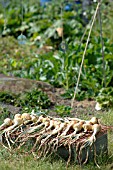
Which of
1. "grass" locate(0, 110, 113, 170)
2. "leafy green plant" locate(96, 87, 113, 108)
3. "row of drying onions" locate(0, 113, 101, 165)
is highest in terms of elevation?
"row of drying onions" locate(0, 113, 101, 165)

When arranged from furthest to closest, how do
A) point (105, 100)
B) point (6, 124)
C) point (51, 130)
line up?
point (105, 100) < point (6, 124) < point (51, 130)

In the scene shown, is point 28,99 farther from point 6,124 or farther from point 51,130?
point 51,130

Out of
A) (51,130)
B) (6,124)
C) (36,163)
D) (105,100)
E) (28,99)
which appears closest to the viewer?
(36,163)

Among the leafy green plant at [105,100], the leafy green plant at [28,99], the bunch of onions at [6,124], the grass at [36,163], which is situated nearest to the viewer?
the grass at [36,163]

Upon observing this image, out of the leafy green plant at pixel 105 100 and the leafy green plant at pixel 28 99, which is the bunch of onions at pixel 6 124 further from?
the leafy green plant at pixel 105 100

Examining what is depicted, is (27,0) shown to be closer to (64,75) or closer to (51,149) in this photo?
(64,75)

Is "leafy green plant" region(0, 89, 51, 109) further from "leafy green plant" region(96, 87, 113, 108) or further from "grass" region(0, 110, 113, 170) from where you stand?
"grass" region(0, 110, 113, 170)

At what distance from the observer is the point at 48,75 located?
8281mm

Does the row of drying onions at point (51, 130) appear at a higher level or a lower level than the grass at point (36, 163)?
higher

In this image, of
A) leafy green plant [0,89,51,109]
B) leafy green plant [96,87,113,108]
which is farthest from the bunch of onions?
leafy green plant [96,87,113,108]

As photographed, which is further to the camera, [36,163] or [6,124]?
[6,124]

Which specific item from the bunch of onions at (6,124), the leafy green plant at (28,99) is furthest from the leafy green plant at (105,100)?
the bunch of onions at (6,124)

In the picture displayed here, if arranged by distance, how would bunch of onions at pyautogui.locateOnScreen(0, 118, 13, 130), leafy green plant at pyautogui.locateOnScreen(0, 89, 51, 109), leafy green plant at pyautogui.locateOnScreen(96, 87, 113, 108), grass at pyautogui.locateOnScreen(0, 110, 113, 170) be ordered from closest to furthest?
grass at pyautogui.locateOnScreen(0, 110, 113, 170), bunch of onions at pyautogui.locateOnScreen(0, 118, 13, 130), leafy green plant at pyautogui.locateOnScreen(0, 89, 51, 109), leafy green plant at pyautogui.locateOnScreen(96, 87, 113, 108)

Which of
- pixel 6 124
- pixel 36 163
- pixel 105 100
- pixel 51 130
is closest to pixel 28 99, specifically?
pixel 105 100
